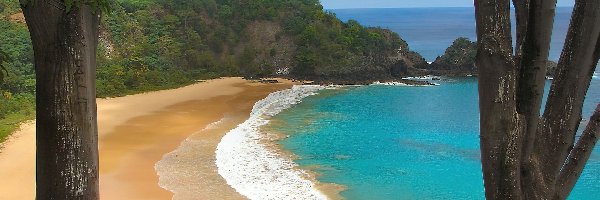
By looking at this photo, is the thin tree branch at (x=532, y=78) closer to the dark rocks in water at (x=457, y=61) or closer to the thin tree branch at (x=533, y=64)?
the thin tree branch at (x=533, y=64)

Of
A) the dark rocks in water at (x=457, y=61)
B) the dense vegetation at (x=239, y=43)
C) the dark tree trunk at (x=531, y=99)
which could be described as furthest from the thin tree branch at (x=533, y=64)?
the dark rocks in water at (x=457, y=61)

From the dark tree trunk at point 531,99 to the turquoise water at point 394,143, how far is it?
11.9 m

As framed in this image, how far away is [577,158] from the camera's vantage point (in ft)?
8.17

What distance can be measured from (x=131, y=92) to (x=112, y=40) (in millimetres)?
8707

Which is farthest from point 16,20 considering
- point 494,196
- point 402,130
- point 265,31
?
point 494,196

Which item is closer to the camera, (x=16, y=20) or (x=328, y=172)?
(x=328, y=172)

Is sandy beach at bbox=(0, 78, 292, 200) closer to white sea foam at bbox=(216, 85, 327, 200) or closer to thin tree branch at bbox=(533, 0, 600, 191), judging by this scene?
white sea foam at bbox=(216, 85, 327, 200)

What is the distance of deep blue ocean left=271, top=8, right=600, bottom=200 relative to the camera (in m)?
15.4

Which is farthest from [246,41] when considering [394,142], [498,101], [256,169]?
[498,101]

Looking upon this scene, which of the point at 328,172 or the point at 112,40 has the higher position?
the point at 112,40

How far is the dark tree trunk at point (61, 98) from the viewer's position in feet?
8.93

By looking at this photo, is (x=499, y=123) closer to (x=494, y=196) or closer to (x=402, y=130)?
(x=494, y=196)

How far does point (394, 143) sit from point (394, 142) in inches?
8.2

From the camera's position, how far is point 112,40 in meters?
39.7
